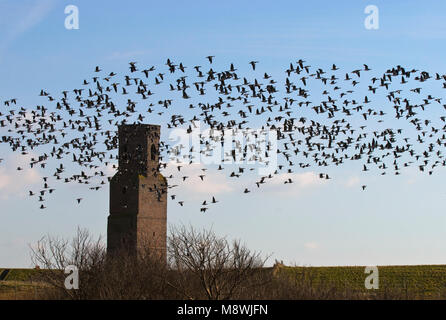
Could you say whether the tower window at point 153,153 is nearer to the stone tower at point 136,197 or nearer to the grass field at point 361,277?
the stone tower at point 136,197

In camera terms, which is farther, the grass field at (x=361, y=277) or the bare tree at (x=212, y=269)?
the grass field at (x=361, y=277)

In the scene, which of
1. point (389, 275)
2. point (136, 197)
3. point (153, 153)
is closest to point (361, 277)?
point (389, 275)

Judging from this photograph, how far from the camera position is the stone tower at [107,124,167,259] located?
73.5 meters

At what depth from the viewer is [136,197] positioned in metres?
74.6

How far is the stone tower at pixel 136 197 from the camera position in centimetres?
7350

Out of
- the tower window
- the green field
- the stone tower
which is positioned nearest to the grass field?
the green field

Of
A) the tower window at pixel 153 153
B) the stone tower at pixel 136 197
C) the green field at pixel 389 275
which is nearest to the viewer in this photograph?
the green field at pixel 389 275

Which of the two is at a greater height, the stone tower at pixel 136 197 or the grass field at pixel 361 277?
the stone tower at pixel 136 197

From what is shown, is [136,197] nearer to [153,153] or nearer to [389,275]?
[153,153]

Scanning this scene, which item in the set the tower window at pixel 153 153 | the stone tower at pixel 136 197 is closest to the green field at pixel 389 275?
the stone tower at pixel 136 197

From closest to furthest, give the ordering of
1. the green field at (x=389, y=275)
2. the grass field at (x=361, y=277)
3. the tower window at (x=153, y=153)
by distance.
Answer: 1. the grass field at (x=361, y=277)
2. the green field at (x=389, y=275)
3. the tower window at (x=153, y=153)
